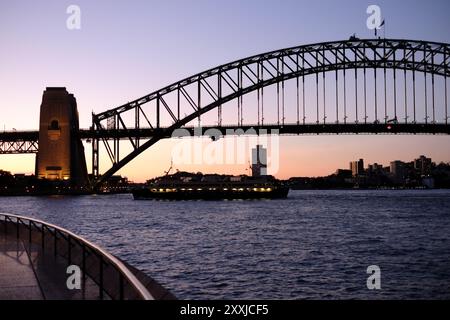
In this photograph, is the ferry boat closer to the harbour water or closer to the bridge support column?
the bridge support column

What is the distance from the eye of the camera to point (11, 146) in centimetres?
12006

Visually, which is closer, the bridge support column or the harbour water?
the harbour water

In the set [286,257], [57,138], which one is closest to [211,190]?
[57,138]

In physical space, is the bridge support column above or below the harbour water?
above

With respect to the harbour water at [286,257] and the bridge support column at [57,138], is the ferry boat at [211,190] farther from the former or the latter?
the harbour water at [286,257]

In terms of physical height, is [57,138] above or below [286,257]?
above

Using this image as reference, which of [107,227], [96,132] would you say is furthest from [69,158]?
[107,227]

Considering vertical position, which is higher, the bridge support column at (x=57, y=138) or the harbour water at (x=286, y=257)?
the bridge support column at (x=57, y=138)

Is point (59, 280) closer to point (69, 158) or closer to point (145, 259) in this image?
point (145, 259)

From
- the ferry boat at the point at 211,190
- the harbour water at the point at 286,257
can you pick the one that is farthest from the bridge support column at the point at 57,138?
the harbour water at the point at 286,257

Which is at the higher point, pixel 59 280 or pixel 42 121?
pixel 42 121

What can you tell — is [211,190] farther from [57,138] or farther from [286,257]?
[286,257]

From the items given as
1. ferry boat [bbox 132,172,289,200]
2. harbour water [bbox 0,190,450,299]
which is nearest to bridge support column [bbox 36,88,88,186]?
ferry boat [bbox 132,172,289,200]
